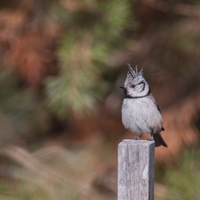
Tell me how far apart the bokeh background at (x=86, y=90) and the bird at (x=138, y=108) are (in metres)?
0.20

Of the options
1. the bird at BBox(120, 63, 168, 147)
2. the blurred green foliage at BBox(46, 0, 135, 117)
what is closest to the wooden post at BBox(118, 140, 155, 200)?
the bird at BBox(120, 63, 168, 147)

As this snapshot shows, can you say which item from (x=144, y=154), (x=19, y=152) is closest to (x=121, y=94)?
(x=19, y=152)

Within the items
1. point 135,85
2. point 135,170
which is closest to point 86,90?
point 135,85

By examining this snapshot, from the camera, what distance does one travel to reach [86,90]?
6.16 feet

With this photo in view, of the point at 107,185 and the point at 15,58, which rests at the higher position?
the point at 15,58

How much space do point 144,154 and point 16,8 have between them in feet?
3.21

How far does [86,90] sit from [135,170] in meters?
0.74

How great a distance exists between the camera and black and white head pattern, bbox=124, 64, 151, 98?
1.67 metres

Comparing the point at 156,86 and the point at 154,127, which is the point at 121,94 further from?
the point at 154,127

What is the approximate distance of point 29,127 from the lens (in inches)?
84.8

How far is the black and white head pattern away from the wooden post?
515mm

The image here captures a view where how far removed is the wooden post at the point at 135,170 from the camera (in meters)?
1.16

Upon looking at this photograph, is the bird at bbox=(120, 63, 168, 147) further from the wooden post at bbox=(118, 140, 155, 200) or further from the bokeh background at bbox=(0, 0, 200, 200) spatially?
the wooden post at bbox=(118, 140, 155, 200)

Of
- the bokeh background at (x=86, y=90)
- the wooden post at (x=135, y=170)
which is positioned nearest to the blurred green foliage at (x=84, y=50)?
the bokeh background at (x=86, y=90)
